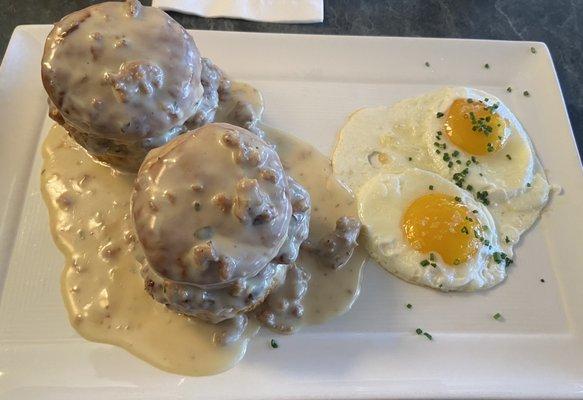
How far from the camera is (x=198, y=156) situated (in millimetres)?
2500

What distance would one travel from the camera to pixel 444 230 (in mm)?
3176

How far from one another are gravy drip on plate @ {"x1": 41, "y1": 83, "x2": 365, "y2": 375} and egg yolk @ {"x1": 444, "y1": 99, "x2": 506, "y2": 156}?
83cm

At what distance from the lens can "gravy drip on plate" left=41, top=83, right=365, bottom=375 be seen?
9.57 ft

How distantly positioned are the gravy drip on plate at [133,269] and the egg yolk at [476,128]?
833mm

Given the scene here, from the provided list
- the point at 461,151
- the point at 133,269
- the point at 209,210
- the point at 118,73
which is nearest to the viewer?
the point at 209,210

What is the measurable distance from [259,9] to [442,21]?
5.08 feet

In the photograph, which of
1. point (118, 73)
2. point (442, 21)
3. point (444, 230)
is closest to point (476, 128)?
point (444, 230)

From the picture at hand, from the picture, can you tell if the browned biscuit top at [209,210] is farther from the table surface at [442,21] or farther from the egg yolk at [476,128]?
the table surface at [442,21]

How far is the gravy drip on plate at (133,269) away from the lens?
2916mm

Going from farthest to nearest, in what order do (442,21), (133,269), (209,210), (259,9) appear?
(442,21), (259,9), (133,269), (209,210)

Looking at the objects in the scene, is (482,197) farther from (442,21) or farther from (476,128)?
(442,21)

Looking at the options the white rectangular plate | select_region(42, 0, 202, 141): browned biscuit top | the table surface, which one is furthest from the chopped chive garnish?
select_region(42, 0, 202, 141): browned biscuit top

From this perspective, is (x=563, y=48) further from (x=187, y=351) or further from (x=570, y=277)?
(x=187, y=351)

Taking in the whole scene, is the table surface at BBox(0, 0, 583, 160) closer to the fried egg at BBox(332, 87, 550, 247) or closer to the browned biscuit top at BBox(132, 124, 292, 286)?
the fried egg at BBox(332, 87, 550, 247)
